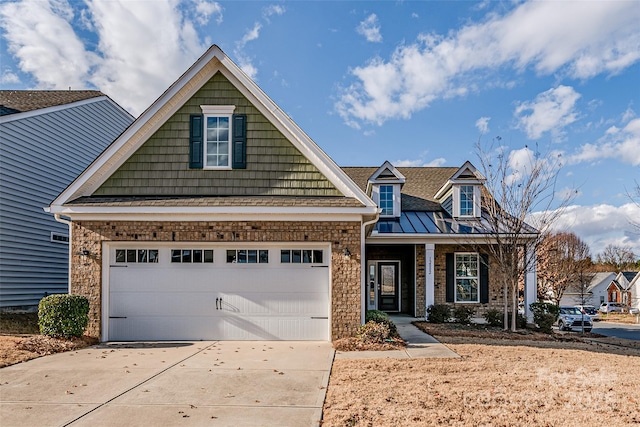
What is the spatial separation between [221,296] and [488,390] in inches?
250

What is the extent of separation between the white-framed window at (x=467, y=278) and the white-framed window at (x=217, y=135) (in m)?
9.24

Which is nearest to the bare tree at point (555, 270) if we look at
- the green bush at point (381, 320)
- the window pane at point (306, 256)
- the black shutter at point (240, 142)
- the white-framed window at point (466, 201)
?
the white-framed window at point (466, 201)

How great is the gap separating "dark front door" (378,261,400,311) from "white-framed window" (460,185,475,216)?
3.16 m

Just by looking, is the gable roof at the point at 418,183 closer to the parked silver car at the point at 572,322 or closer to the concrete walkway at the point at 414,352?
the parked silver car at the point at 572,322

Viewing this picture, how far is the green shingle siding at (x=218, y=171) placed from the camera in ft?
37.3

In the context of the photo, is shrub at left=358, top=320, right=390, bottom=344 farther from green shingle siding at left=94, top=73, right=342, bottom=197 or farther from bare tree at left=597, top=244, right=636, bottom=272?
bare tree at left=597, top=244, right=636, bottom=272

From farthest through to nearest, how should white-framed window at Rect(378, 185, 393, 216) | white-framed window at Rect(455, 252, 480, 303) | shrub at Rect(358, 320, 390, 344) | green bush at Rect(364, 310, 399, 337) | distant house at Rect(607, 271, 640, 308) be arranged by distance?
1. distant house at Rect(607, 271, 640, 308)
2. white-framed window at Rect(378, 185, 393, 216)
3. white-framed window at Rect(455, 252, 480, 303)
4. green bush at Rect(364, 310, 399, 337)
5. shrub at Rect(358, 320, 390, 344)

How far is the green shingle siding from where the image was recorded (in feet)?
37.3

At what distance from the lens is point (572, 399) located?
→ 21.0ft

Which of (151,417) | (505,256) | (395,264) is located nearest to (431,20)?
(505,256)

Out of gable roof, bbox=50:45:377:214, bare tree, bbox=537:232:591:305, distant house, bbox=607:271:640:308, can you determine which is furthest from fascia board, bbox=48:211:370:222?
distant house, bbox=607:271:640:308

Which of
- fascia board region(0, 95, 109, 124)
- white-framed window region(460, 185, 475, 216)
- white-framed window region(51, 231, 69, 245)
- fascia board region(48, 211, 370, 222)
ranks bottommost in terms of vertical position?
white-framed window region(51, 231, 69, 245)

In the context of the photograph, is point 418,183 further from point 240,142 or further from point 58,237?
point 58,237

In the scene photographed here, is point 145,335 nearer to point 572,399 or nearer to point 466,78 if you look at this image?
point 572,399
